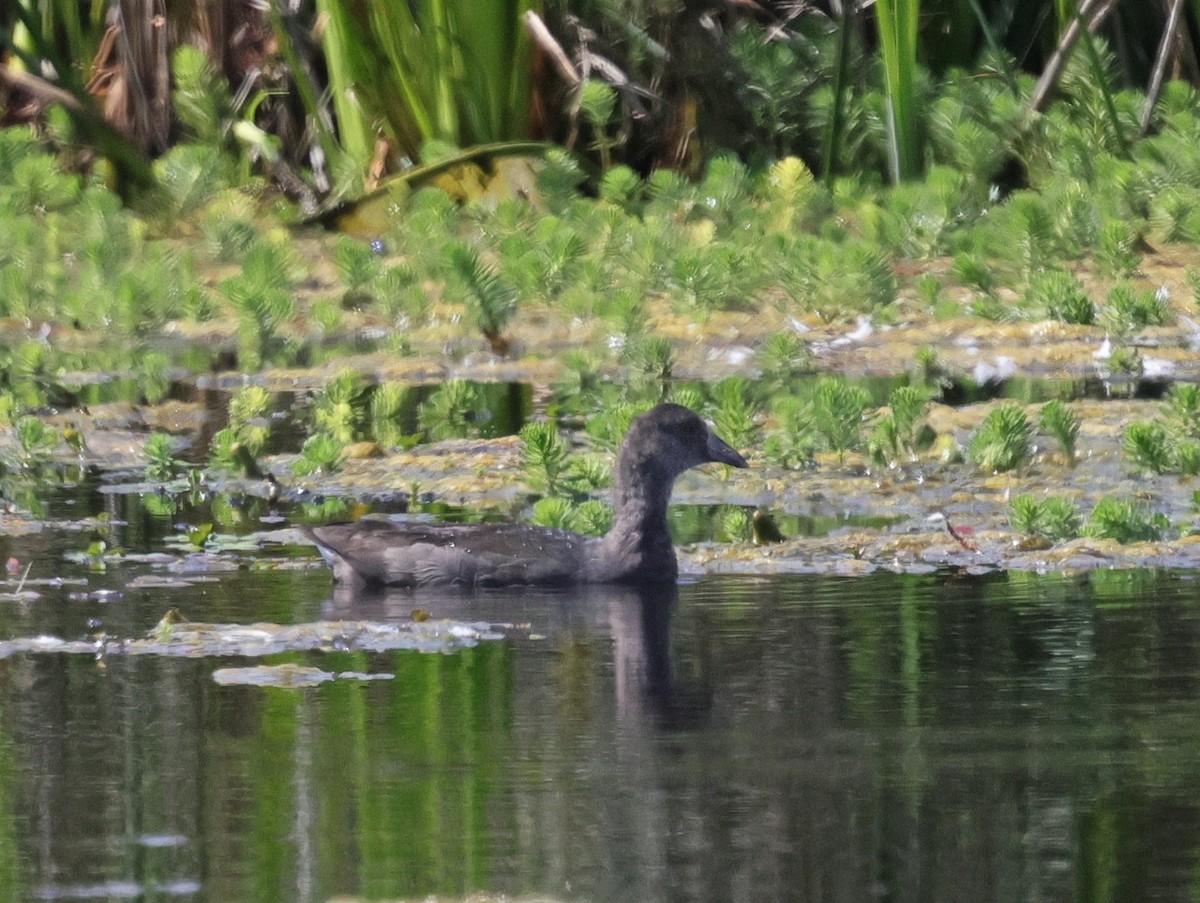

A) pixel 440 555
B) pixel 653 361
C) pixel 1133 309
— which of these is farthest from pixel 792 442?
pixel 1133 309

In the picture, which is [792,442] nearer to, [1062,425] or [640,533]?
[1062,425]

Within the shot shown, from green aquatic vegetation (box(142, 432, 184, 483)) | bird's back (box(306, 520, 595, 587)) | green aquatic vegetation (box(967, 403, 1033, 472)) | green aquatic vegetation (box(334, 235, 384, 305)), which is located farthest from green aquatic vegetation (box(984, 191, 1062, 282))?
bird's back (box(306, 520, 595, 587))

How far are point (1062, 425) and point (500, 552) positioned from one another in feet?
6.53

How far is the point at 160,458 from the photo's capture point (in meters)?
8.32

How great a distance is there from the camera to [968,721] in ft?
16.9

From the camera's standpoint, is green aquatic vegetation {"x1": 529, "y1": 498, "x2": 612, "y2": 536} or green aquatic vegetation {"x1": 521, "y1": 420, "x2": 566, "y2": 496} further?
green aquatic vegetation {"x1": 521, "y1": 420, "x2": 566, "y2": 496}

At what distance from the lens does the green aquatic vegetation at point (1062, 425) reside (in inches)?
316

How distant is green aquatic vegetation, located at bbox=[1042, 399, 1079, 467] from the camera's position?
8.02 m

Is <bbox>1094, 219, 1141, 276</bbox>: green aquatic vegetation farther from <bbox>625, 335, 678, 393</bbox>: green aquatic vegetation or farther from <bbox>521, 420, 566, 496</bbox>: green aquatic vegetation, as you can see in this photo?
<bbox>521, 420, 566, 496</bbox>: green aquatic vegetation

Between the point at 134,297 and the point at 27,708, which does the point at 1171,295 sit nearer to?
the point at 134,297

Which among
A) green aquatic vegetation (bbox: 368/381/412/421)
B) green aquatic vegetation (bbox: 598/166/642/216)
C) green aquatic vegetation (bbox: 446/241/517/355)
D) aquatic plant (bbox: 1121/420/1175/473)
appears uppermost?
green aquatic vegetation (bbox: 598/166/642/216)

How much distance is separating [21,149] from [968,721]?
1059 centimetres

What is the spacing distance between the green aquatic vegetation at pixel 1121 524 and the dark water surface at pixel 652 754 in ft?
1.08

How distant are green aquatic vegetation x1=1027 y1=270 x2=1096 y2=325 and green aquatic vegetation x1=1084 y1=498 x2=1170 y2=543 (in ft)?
12.9
